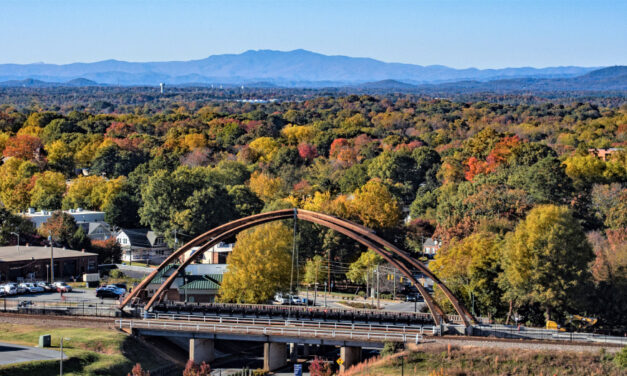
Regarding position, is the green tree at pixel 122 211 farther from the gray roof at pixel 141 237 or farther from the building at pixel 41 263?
the building at pixel 41 263

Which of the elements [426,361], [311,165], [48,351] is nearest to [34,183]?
[311,165]

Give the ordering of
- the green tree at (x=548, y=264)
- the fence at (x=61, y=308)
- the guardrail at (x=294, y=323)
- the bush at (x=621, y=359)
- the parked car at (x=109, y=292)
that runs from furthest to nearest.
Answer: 1. the parked car at (x=109, y=292)
2. the fence at (x=61, y=308)
3. the green tree at (x=548, y=264)
4. the guardrail at (x=294, y=323)
5. the bush at (x=621, y=359)

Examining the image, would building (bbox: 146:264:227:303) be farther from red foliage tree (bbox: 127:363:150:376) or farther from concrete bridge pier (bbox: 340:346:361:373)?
red foliage tree (bbox: 127:363:150:376)

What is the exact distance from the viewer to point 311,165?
15062cm

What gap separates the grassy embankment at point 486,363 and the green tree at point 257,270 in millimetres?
18510

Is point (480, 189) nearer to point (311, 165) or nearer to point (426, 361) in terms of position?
point (426, 361)

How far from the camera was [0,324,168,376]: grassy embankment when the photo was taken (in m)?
52.0

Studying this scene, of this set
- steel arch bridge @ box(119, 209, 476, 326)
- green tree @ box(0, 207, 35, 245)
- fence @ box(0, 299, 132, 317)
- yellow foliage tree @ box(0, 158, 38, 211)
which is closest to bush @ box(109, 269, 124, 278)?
green tree @ box(0, 207, 35, 245)

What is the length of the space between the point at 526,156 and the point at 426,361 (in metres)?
62.6

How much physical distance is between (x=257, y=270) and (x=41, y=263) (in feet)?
76.1

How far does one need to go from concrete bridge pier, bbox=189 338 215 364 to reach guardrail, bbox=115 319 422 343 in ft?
3.28

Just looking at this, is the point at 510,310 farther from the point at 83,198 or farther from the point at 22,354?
the point at 83,198

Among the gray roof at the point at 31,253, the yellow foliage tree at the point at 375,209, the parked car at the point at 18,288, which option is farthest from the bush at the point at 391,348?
the yellow foliage tree at the point at 375,209

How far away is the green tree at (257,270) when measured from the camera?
73312 millimetres
